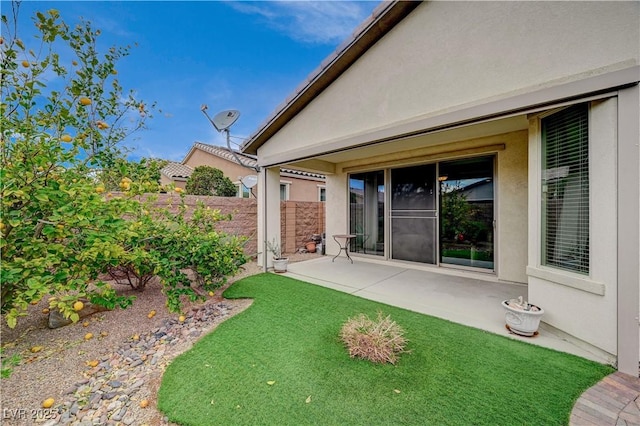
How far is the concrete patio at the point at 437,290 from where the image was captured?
342cm

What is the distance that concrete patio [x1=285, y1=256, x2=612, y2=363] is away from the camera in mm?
3423

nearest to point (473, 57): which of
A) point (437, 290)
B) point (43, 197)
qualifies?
point (437, 290)

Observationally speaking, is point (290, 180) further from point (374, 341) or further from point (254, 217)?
point (374, 341)

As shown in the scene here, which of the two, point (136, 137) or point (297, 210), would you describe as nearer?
point (136, 137)

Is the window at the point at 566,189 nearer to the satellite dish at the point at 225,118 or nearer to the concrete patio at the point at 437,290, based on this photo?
the concrete patio at the point at 437,290

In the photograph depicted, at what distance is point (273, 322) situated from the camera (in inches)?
153

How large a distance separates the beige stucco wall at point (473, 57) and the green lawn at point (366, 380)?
3.30 m

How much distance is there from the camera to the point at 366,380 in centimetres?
259

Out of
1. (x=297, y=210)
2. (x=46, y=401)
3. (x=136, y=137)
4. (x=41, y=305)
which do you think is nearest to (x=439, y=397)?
(x=46, y=401)

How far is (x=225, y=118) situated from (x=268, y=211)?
3.35 m

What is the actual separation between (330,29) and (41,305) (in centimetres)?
941

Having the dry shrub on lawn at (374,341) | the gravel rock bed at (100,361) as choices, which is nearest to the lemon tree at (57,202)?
the gravel rock bed at (100,361)

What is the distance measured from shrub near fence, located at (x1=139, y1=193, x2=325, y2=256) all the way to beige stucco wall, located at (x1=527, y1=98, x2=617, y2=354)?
20.1 ft

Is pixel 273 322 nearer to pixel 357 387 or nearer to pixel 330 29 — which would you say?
pixel 357 387
